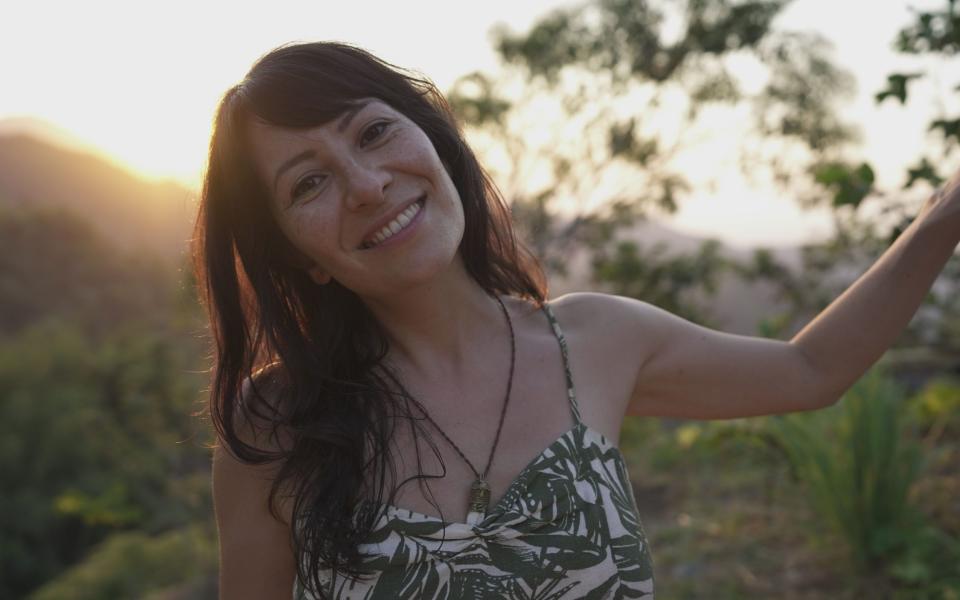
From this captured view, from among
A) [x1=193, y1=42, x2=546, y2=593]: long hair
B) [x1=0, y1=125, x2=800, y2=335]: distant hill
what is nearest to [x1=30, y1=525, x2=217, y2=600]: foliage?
[x1=193, y1=42, x2=546, y2=593]: long hair

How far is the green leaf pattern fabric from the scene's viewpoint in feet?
5.15

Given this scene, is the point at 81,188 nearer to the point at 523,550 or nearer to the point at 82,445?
the point at 82,445

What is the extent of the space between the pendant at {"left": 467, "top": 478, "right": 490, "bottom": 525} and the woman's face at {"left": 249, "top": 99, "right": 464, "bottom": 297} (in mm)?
364

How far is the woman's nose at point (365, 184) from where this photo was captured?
1.61 m

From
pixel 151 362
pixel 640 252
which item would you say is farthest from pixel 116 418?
pixel 640 252

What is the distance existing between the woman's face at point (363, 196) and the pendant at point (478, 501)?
14.3 inches

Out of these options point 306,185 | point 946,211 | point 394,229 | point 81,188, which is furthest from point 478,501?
point 81,188

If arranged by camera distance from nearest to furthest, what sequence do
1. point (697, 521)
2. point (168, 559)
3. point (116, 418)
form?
point (697, 521) → point (168, 559) → point (116, 418)

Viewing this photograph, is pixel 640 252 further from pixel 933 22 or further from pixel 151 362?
pixel 151 362

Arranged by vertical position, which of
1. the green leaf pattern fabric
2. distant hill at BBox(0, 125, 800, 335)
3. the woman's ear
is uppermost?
the woman's ear

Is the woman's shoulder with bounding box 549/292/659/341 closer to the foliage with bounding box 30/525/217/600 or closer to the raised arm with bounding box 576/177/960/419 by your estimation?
the raised arm with bounding box 576/177/960/419

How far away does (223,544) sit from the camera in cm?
171

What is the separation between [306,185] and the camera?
66.1 inches

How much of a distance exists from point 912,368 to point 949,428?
1.08 metres
